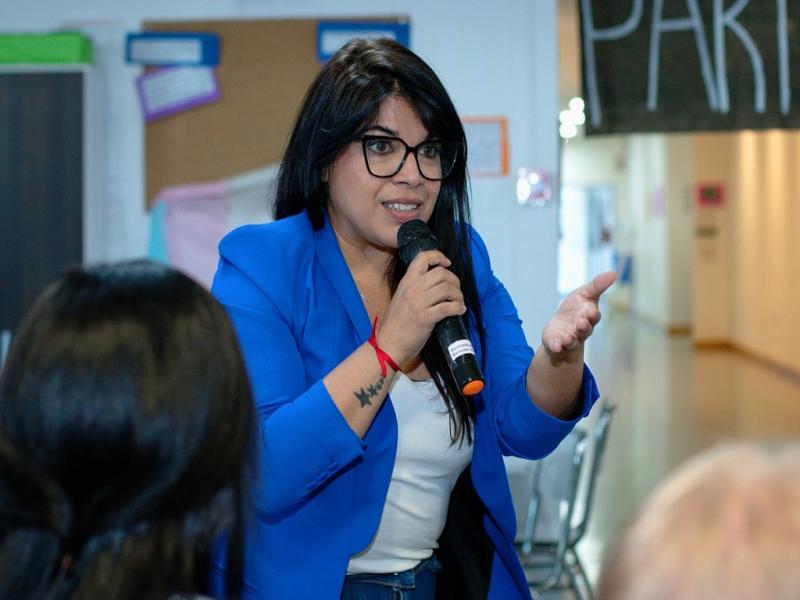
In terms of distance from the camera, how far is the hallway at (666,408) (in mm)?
5699

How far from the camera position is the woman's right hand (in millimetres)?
1467

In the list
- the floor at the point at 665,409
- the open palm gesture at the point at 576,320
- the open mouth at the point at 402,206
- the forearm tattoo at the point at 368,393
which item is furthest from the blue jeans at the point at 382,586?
the floor at the point at 665,409

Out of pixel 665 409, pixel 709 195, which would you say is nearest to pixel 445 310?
pixel 665 409

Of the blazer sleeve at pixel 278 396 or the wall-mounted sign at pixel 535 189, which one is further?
the wall-mounted sign at pixel 535 189

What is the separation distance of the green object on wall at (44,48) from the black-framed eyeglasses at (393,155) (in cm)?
263

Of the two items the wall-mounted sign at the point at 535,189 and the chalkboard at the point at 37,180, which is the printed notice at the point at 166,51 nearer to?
the chalkboard at the point at 37,180

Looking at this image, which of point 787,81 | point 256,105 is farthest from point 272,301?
point 787,81

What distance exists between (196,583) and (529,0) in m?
3.36

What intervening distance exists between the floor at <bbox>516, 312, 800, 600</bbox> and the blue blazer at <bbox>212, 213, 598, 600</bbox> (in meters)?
2.25

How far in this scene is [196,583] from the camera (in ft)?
3.18

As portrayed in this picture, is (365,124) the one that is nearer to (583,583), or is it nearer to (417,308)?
(417,308)

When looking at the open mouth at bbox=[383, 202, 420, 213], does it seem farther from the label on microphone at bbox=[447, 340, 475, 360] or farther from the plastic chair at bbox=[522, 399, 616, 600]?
the plastic chair at bbox=[522, 399, 616, 600]

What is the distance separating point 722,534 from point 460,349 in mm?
879

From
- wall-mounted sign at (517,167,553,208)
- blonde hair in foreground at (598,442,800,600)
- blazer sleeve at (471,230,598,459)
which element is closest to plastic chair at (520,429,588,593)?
wall-mounted sign at (517,167,553,208)
